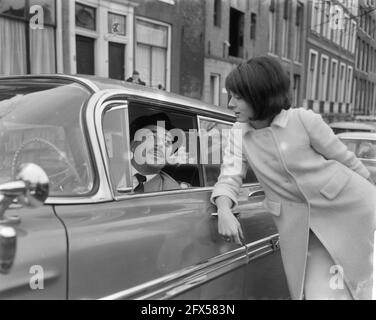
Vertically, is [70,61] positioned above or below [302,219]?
above

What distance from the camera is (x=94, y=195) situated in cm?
171

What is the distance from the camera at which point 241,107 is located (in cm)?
187

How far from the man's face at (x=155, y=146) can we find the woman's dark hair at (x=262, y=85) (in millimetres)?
645

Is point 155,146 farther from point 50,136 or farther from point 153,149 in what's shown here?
point 50,136

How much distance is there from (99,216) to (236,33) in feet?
49.1

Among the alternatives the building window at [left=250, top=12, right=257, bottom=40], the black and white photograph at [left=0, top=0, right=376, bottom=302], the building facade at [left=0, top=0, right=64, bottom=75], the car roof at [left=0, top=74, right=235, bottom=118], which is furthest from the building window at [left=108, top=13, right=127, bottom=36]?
the car roof at [left=0, top=74, right=235, bottom=118]

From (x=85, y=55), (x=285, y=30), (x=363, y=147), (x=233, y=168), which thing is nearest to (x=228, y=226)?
(x=233, y=168)

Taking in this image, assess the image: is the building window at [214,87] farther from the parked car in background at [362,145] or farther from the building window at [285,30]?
the parked car in background at [362,145]

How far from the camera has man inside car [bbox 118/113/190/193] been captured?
2.29m

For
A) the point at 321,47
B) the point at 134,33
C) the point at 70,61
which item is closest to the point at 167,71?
the point at 134,33

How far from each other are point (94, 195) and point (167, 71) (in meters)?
10.9

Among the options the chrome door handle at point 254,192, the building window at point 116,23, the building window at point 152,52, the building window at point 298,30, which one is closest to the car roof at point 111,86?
the chrome door handle at point 254,192

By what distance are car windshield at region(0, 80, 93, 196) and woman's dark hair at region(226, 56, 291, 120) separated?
0.64 m
